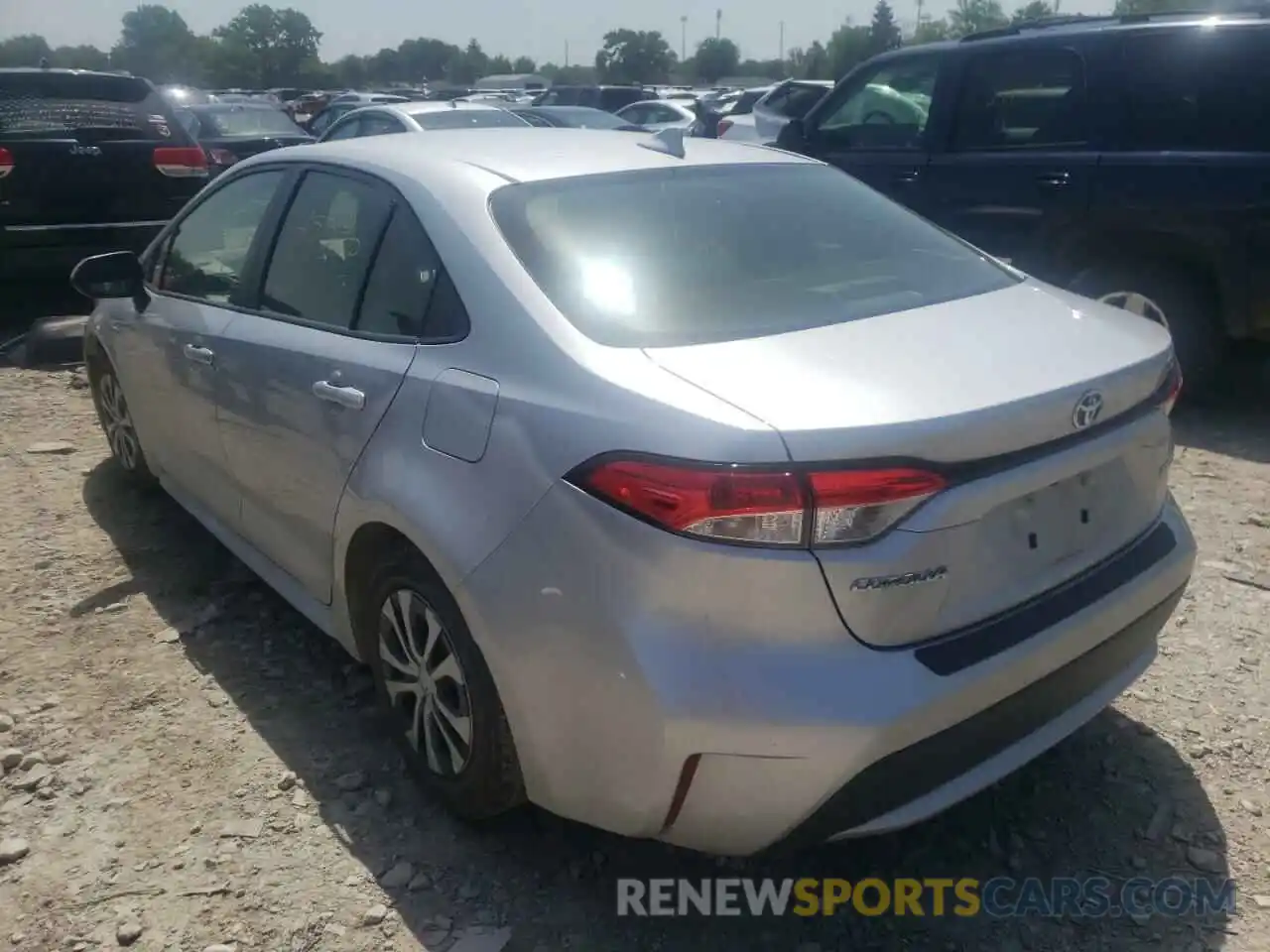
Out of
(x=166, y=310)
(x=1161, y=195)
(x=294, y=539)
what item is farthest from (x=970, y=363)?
(x=1161, y=195)

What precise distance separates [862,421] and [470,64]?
354 ft

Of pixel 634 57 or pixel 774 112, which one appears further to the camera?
pixel 634 57

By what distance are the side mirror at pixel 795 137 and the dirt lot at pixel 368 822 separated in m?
4.26

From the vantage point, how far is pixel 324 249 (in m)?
3.25

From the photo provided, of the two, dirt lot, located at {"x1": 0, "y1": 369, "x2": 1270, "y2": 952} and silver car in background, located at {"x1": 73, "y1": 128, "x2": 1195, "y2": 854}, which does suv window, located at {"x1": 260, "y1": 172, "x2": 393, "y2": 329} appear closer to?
silver car in background, located at {"x1": 73, "y1": 128, "x2": 1195, "y2": 854}

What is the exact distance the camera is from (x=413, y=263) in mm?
2805

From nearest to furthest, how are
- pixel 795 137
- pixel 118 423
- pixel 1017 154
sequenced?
1. pixel 118 423
2. pixel 1017 154
3. pixel 795 137

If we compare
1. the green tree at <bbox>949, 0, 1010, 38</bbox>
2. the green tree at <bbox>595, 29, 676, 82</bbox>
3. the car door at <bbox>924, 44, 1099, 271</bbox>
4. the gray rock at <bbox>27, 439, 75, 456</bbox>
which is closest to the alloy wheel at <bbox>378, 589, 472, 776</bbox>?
the gray rock at <bbox>27, 439, 75, 456</bbox>

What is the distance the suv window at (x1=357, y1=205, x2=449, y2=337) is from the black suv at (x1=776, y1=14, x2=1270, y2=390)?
388cm

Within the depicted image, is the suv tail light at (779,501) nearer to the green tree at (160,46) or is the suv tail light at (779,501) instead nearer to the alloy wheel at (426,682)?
the alloy wheel at (426,682)

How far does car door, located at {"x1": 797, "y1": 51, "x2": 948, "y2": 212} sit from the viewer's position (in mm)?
6480

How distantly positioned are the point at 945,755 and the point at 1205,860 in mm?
906

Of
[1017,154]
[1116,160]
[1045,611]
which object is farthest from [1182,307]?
[1045,611]

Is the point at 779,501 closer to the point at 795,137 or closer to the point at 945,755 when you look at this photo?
the point at 945,755
